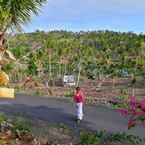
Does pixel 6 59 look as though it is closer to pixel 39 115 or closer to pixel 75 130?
pixel 75 130

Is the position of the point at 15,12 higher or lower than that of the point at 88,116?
higher

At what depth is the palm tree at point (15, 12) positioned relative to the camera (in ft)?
35.6

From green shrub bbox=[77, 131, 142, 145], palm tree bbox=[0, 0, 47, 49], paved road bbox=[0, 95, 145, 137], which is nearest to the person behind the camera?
palm tree bbox=[0, 0, 47, 49]

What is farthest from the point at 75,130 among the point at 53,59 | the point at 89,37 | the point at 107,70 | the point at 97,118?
the point at 89,37

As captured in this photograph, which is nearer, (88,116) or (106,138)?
Result: (106,138)

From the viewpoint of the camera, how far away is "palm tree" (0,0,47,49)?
35.6 ft

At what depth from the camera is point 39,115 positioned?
1861 cm

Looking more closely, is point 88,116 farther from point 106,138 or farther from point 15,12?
point 15,12

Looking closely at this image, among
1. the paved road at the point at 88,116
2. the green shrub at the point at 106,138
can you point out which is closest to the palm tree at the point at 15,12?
the green shrub at the point at 106,138

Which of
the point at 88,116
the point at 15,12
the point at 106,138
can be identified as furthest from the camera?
the point at 88,116

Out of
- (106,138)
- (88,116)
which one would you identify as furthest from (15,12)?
(88,116)

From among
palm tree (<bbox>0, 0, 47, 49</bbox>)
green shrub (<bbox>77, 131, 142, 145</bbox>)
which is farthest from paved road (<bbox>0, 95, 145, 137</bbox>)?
palm tree (<bbox>0, 0, 47, 49</bbox>)

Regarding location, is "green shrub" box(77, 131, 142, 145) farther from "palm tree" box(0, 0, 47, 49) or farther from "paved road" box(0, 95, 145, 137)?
"palm tree" box(0, 0, 47, 49)

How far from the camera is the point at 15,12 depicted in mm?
11039
